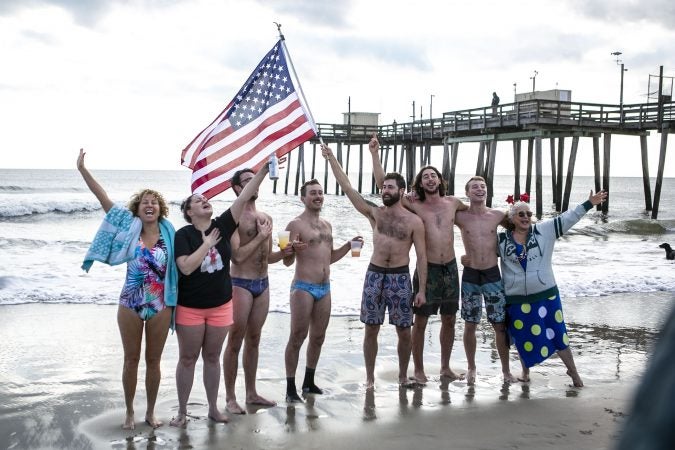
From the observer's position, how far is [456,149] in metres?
31.3

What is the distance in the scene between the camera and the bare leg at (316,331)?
6.26 meters

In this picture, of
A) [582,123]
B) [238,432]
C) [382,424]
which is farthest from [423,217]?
[582,123]

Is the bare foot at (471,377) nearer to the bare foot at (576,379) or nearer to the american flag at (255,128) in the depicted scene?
the bare foot at (576,379)

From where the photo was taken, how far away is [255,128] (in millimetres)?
6934

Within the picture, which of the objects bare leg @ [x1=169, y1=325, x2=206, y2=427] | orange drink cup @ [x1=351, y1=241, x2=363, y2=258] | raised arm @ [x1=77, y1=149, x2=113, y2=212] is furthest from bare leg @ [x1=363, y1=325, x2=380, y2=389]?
raised arm @ [x1=77, y1=149, x2=113, y2=212]

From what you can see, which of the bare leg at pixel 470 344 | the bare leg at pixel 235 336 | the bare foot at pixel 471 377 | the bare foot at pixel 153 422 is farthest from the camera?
the bare leg at pixel 470 344


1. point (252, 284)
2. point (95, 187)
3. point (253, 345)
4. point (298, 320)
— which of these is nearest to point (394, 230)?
point (298, 320)

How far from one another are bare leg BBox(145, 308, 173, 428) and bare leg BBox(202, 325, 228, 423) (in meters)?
0.35

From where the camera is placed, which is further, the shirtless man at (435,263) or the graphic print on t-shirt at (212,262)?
the shirtless man at (435,263)

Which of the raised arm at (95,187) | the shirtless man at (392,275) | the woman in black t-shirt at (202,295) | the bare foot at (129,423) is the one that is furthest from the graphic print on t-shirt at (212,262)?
the shirtless man at (392,275)

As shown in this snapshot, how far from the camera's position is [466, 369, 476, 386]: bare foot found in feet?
21.8

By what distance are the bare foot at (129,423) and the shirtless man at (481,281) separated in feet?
10.5

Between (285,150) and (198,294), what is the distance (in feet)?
7.09

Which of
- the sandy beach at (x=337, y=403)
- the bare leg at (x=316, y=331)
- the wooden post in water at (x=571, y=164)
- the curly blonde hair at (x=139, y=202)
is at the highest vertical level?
the wooden post in water at (x=571, y=164)
